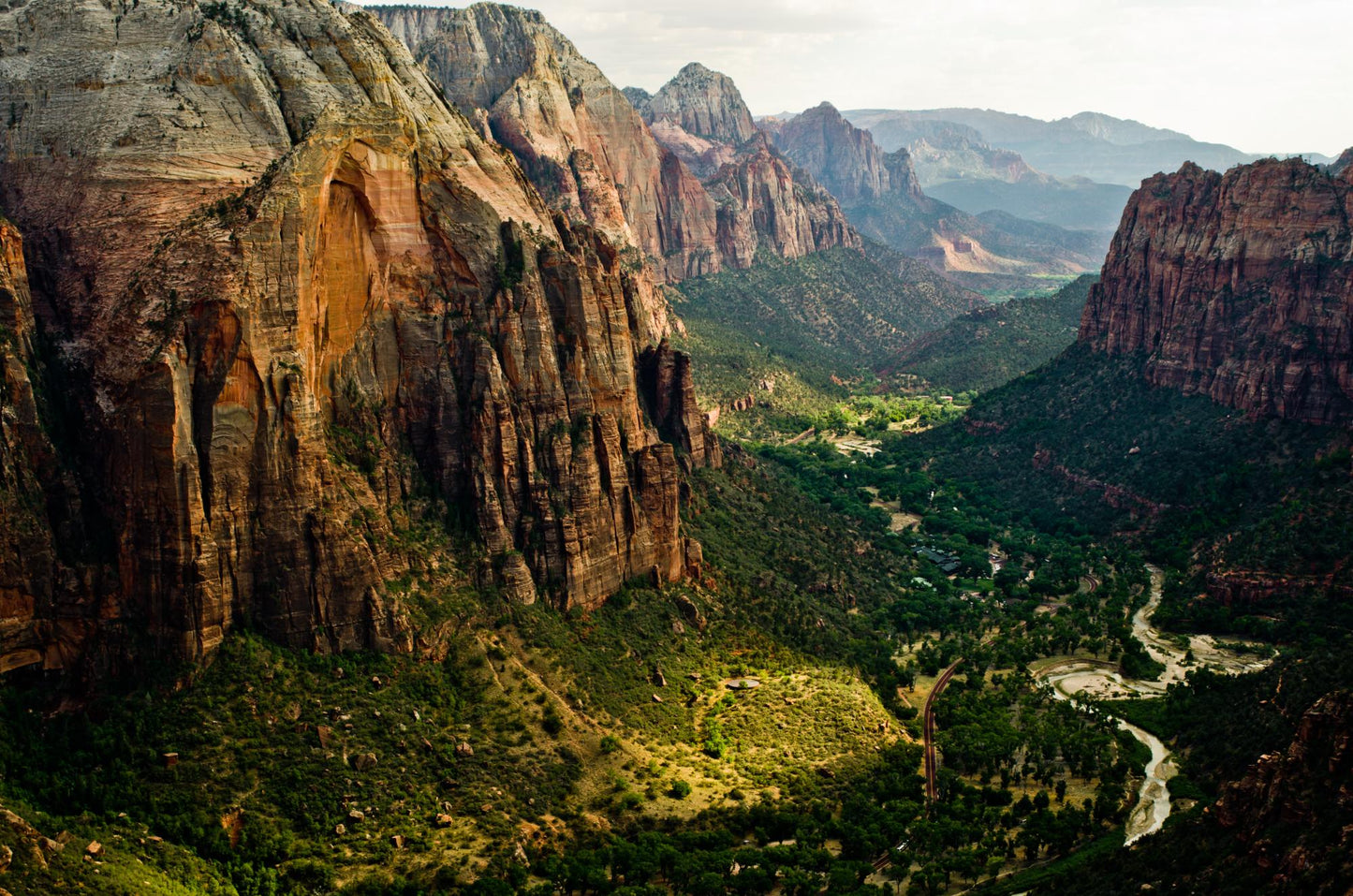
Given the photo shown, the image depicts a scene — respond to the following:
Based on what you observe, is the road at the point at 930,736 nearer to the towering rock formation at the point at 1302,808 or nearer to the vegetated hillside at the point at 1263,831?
the vegetated hillside at the point at 1263,831

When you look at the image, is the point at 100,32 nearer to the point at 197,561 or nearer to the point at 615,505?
the point at 197,561

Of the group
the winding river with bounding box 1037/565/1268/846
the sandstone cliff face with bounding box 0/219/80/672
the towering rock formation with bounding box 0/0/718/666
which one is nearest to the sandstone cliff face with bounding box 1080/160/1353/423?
the winding river with bounding box 1037/565/1268/846

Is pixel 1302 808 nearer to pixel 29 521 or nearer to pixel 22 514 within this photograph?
pixel 29 521

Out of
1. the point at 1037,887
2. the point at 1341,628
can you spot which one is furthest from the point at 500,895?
the point at 1341,628

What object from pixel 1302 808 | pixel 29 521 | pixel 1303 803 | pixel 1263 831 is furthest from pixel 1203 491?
pixel 29 521

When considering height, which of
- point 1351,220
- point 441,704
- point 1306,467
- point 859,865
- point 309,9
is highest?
point 309,9

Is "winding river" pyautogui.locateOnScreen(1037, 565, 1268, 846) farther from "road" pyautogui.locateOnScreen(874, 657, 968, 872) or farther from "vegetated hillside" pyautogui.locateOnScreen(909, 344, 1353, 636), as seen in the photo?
"road" pyautogui.locateOnScreen(874, 657, 968, 872)
